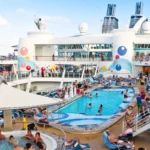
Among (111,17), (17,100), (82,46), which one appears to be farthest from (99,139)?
(111,17)

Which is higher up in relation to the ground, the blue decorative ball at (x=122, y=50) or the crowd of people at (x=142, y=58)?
the blue decorative ball at (x=122, y=50)

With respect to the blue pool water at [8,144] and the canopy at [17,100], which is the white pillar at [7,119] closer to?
the blue pool water at [8,144]

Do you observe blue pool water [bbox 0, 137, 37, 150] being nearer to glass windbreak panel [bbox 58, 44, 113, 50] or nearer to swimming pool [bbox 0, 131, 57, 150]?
swimming pool [bbox 0, 131, 57, 150]

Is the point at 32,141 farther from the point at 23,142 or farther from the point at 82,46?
Result: the point at 82,46

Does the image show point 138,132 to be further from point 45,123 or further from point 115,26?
point 115,26

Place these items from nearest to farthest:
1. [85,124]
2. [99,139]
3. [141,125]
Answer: [141,125], [99,139], [85,124]

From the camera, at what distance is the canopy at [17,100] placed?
22.3 feet

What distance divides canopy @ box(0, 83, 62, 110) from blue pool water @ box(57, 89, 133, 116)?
6.11 m

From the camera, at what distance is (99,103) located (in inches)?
645

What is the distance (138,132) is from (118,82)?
47.4 ft

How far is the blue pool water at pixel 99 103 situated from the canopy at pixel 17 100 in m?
6.11

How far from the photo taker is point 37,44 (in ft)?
97.5

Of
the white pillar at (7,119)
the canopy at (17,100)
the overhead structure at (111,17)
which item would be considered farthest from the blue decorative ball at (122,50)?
the overhead structure at (111,17)

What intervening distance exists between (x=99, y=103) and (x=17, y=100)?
32.2 feet
